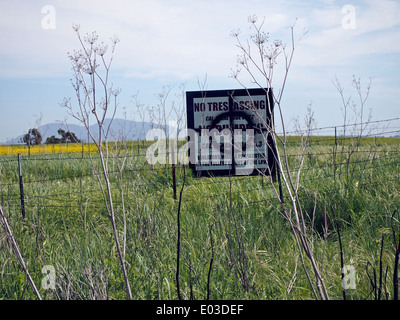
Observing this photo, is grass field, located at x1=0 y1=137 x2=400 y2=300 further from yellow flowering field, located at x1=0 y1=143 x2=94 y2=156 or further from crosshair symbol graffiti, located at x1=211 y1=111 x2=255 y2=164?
yellow flowering field, located at x1=0 y1=143 x2=94 y2=156

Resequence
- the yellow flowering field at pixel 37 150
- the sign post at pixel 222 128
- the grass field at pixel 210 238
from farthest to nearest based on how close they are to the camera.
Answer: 1. the yellow flowering field at pixel 37 150
2. the sign post at pixel 222 128
3. the grass field at pixel 210 238

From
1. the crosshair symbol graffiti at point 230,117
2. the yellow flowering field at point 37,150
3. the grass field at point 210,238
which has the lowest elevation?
the grass field at point 210,238

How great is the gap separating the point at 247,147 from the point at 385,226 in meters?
2.68

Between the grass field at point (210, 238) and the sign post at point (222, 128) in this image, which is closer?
the grass field at point (210, 238)

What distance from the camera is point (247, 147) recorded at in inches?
257

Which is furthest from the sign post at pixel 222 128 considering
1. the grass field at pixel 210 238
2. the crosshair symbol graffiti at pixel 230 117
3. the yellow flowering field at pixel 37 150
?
the yellow flowering field at pixel 37 150

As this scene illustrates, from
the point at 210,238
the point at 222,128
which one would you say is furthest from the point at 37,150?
the point at 210,238

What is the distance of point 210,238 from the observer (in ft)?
10.5

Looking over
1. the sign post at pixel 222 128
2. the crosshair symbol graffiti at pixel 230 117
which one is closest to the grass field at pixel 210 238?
the sign post at pixel 222 128

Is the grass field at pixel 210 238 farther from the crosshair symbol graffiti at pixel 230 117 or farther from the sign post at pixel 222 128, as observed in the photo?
the crosshair symbol graffiti at pixel 230 117

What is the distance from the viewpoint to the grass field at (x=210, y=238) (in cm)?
275

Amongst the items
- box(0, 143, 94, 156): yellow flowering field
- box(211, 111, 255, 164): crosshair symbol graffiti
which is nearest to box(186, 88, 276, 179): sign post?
box(211, 111, 255, 164): crosshair symbol graffiti

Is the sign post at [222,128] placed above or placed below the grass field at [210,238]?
above

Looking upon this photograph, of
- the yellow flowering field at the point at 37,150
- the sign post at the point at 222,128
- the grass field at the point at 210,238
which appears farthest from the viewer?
the yellow flowering field at the point at 37,150
